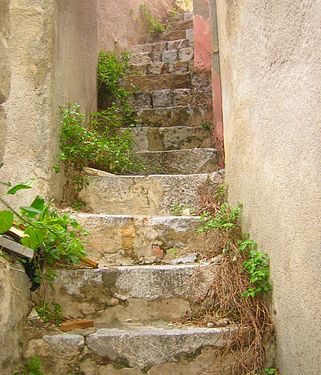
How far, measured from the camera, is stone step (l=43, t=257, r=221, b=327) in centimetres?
236

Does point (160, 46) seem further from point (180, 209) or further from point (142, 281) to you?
point (142, 281)


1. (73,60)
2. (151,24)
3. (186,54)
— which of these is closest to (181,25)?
(151,24)

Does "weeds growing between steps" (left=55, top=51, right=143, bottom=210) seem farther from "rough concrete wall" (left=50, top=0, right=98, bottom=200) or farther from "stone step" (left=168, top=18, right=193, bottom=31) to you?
"stone step" (left=168, top=18, right=193, bottom=31)

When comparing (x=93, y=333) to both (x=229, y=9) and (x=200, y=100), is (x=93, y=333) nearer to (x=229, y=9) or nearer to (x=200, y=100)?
(x=229, y=9)

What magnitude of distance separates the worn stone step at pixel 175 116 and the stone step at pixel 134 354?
2.82m

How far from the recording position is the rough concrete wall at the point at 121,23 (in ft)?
19.9

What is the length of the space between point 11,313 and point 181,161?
219 centimetres

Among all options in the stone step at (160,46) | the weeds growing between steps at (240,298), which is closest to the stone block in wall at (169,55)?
the stone step at (160,46)

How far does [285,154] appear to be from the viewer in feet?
6.31

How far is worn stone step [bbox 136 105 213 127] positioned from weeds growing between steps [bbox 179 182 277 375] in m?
2.17

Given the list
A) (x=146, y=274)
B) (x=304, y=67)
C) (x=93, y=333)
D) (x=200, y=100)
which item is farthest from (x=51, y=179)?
(x=200, y=100)

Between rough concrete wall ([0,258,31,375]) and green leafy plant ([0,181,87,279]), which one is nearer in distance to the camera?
rough concrete wall ([0,258,31,375])

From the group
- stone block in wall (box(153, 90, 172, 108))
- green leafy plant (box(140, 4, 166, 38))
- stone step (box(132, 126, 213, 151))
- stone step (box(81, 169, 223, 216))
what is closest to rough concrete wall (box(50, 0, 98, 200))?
stone step (box(81, 169, 223, 216))

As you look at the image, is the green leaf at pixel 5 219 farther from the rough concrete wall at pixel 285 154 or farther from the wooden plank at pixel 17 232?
the rough concrete wall at pixel 285 154
